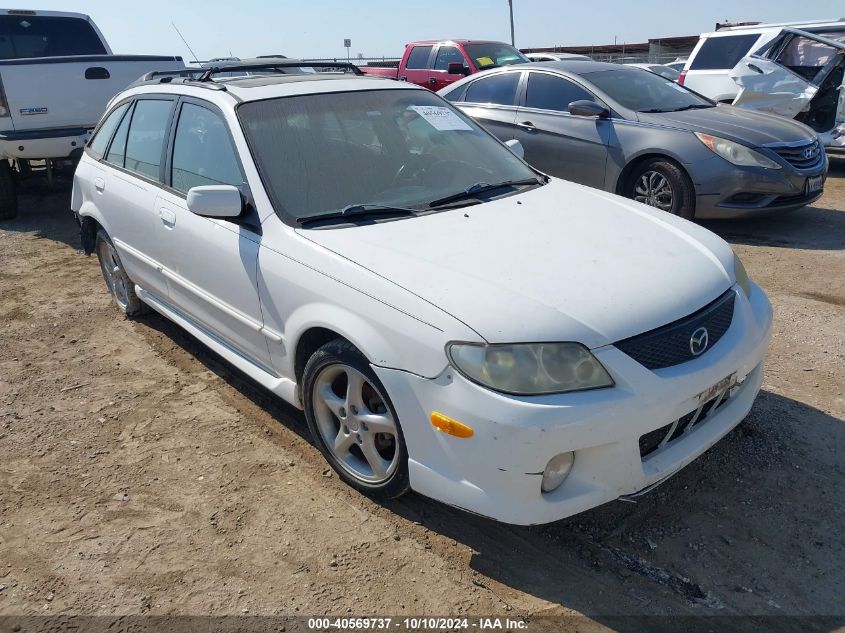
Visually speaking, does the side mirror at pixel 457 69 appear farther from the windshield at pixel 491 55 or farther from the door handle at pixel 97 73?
the door handle at pixel 97 73

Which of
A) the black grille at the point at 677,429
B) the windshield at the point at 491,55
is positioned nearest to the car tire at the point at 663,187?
the black grille at the point at 677,429

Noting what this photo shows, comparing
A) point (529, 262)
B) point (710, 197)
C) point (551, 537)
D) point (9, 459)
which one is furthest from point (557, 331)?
point (710, 197)

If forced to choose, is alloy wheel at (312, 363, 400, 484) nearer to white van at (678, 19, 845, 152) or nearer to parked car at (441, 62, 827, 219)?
parked car at (441, 62, 827, 219)

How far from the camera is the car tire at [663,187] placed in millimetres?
6531

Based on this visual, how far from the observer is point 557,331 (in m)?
2.43

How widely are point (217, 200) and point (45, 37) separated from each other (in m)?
8.19

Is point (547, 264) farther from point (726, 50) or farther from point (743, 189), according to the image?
point (726, 50)

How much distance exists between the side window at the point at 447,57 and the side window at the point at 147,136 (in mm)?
9167

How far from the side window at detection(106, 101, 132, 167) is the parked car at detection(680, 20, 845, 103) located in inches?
320

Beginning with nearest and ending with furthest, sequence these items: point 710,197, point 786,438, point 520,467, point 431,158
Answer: point 520,467, point 786,438, point 431,158, point 710,197

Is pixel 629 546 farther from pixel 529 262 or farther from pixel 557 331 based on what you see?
pixel 529 262

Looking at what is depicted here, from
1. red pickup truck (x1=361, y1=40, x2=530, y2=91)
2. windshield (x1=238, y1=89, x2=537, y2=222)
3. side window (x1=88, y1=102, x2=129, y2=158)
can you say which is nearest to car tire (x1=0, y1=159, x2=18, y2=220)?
side window (x1=88, y1=102, x2=129, y2=158)

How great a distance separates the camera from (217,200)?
10.4ft

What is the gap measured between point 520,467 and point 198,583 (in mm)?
1286
